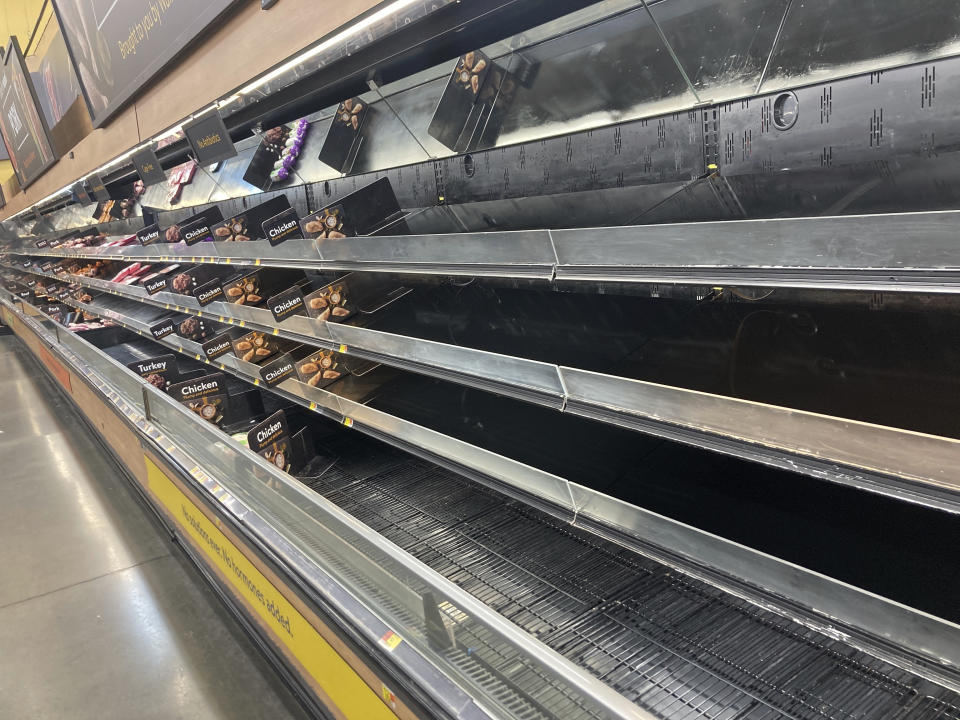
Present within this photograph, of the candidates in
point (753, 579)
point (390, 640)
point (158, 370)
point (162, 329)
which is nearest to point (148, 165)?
point (162, 329)

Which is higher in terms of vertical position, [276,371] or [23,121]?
[23,121]

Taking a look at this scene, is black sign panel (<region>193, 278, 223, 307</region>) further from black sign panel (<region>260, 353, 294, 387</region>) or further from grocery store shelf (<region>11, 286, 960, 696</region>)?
grocery store shelf (<region>11, 286, 960, 696</region>)

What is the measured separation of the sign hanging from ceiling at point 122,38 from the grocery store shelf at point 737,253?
109 centimetres

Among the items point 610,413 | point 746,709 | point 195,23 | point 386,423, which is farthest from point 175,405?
point 746,709

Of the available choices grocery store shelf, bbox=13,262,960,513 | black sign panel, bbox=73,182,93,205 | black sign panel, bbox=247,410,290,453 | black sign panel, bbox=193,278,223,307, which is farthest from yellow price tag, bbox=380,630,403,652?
black sign panel, bbox=73,182,93,205

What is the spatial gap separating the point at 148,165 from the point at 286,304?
1.14m

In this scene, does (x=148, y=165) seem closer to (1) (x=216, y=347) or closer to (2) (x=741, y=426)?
(1) (x=216, y=347)

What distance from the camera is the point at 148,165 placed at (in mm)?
2605

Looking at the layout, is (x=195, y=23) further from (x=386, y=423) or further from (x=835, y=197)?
(x=835, y=197)

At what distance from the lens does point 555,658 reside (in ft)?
2.88

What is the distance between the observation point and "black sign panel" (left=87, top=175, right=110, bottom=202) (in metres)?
3.49

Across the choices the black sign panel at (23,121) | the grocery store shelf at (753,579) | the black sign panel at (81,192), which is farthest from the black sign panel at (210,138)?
the black sign panel at (23,121)

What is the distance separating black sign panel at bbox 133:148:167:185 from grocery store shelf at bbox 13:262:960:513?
67.7 inches

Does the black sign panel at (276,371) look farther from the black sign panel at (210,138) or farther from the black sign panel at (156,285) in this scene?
the black sign panel at (156,285)
